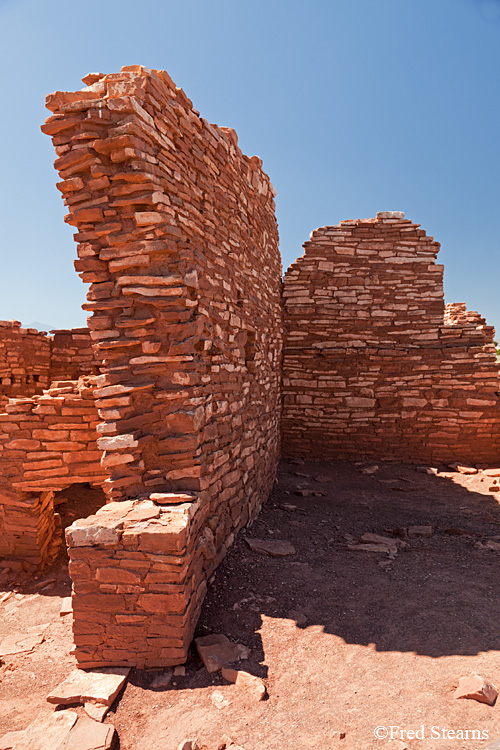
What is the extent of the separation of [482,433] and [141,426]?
795cm

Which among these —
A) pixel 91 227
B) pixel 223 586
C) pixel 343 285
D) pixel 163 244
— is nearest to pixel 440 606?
pixel 223 586

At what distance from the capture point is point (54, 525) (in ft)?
21.3

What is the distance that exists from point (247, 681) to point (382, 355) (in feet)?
24.5

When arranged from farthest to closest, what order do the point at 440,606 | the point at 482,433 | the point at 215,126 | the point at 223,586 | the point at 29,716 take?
the point at 482,433
the point at 215,126
the point at 223,586
the point at 440,606
the point at 29,716

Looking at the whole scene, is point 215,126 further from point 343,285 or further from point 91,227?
point 343,285

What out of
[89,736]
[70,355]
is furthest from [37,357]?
[89,736]

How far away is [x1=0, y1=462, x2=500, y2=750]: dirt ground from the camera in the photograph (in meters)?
2.56

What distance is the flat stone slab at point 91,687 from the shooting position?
286cm

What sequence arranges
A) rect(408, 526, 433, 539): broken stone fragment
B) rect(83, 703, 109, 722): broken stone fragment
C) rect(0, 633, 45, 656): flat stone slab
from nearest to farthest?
1. rect(83, 703, 109, 722): broken stone fragment
2. rect(0, 633, 45, 656): flat stone slab
3. rect(408, 526, 433, 539): broken stone fragment

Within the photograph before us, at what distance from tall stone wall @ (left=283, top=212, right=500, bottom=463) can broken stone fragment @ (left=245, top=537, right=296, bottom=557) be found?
4.50 meters

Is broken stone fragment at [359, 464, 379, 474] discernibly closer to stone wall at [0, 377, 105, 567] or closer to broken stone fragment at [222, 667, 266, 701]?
stone wall at [0, 377, 105, 567]

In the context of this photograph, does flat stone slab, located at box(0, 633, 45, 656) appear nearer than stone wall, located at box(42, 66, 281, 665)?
No

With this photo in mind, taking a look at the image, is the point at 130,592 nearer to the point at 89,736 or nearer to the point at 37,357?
the point at 89,736

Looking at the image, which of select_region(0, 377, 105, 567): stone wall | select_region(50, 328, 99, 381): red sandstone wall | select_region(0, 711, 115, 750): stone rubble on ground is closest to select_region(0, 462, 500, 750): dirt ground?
select_region(0, 711, 115, 750): stone rubble on ground
